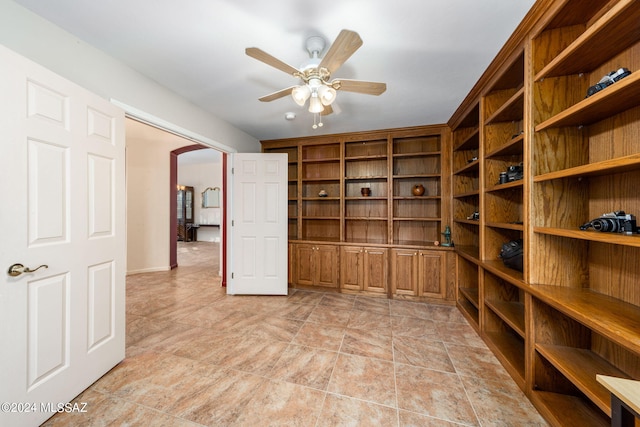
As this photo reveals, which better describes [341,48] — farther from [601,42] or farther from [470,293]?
[470,293]

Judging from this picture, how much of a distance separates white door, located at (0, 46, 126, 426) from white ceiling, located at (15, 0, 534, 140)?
514 mm

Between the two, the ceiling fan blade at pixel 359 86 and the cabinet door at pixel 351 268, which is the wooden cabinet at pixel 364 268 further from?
the ceiling fan blade at pixel 359 86

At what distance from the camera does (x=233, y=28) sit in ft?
5.47

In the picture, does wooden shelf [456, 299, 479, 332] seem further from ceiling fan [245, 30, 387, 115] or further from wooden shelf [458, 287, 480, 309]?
ceiling fan [245, 30, 387, 115]

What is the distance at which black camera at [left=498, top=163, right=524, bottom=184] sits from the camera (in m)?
1.95

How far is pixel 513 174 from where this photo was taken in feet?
6.57

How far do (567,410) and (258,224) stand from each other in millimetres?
3437

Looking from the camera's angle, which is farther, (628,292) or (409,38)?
(409,38)

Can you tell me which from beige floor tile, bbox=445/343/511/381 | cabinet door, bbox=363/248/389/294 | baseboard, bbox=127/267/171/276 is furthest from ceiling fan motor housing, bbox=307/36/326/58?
baseboard, bbox=127/267/171/276

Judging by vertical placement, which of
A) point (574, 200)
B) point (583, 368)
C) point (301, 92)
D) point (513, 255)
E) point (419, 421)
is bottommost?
point (419, 421)

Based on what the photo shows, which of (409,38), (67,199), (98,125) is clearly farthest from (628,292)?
(98,125)

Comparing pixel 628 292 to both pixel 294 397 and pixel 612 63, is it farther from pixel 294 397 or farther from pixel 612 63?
pixel 294 397

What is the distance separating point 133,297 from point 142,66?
3087mm

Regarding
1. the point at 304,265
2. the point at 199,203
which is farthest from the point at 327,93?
the point at 199,203
